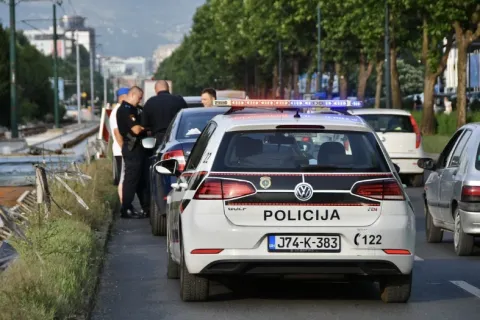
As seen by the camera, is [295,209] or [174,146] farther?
[174,146]

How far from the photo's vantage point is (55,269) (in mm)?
10172

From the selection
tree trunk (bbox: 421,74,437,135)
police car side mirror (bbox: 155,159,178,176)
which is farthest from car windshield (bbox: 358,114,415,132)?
tree trunk (bbox: 421,74,437,135)

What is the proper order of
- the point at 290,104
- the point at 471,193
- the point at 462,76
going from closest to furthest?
the point at 290,104 < the point at 471,193 < the point at 462,76

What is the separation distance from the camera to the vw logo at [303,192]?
967 cm

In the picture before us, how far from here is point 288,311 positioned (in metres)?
9.91

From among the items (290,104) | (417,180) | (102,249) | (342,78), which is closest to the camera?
(290,104)

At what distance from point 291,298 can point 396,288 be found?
0.89 metres

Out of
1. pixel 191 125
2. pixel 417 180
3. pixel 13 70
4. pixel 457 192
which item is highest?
pixel 13 70

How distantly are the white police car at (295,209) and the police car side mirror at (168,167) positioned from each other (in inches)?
75.0

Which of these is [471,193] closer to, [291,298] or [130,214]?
[291,298]

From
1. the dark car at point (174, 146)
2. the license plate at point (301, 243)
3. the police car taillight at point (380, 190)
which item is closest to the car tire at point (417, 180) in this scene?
the dark car at point (174, 146)

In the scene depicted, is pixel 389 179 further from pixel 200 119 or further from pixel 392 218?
pixel 200 119

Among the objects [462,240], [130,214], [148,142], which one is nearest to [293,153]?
[462,240]

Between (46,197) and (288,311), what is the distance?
5494mm
